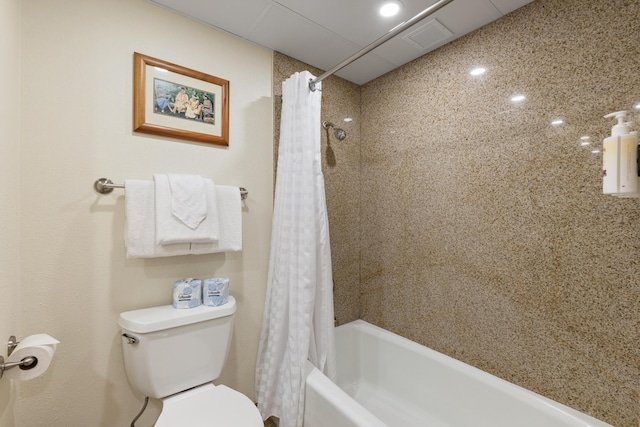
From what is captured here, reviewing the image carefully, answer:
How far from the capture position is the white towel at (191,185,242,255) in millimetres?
1379

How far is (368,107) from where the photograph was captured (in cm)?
208

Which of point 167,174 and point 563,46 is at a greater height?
point 563,46

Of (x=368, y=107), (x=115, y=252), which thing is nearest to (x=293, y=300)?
(x=115, y=252)

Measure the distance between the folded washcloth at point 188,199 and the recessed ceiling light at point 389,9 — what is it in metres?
1.20

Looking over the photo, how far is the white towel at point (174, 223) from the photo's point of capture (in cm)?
119

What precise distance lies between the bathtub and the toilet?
0.34m

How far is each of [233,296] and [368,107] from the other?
62.7 inches

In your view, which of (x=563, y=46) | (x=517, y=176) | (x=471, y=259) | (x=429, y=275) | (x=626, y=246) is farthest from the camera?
(x=429, y=275)

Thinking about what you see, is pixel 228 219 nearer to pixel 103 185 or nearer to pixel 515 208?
pixel 103 185

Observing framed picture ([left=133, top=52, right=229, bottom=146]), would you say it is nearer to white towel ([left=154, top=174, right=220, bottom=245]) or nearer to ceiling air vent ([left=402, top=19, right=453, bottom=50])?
white towel ([left=154, top=174, right=220, bottom=245])

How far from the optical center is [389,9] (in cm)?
135

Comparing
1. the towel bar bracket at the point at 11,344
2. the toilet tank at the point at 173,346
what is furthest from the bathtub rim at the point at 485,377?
the towel bar bracket at the point at 11,344

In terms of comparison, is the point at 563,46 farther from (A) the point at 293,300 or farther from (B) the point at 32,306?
(B) the point at 32,306

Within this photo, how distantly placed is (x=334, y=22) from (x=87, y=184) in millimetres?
1376
